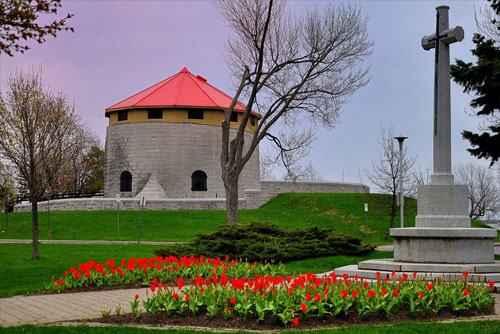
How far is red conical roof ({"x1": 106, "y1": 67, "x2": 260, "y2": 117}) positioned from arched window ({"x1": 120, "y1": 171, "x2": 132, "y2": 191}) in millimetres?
5132

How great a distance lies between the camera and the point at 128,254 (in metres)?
20.0

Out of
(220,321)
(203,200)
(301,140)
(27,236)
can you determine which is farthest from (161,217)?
(220,321)

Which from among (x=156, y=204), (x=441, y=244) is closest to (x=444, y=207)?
(x=441, y=244)

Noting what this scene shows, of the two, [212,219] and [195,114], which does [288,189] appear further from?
[212,219]

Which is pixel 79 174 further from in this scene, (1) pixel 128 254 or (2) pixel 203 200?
(1) pixel 128 254

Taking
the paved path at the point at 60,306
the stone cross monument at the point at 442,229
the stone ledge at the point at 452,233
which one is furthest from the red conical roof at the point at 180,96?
the paved path at the point at 60,306

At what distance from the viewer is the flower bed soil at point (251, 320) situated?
759 cm

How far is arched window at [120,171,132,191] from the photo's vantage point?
43312 mm

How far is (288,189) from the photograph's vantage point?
42.8 metres

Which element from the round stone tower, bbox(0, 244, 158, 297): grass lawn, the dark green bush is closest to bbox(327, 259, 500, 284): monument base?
the dark green bush

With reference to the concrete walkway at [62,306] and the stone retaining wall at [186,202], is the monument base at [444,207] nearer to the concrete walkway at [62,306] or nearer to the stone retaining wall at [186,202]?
the concrete walkway at [62,306]

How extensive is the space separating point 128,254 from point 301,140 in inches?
472

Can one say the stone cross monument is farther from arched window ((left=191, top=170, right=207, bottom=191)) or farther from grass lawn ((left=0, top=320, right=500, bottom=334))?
arched window ((left=191, top=170, right=207, bottom=191))

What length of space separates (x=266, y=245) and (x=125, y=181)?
27.6 metres
